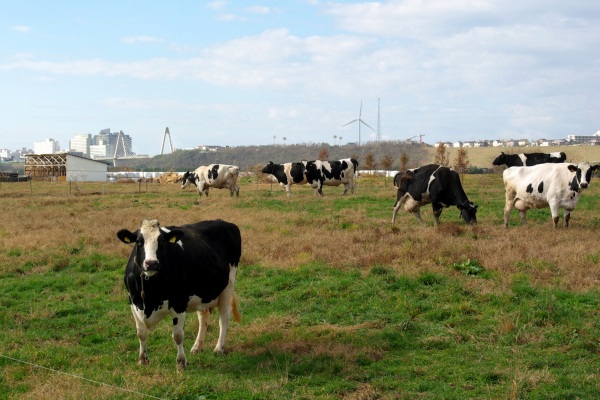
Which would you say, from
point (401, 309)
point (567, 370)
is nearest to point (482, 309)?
point (401, 309)

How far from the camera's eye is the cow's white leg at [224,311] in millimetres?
8711

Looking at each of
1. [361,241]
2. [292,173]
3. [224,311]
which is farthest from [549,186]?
[292,173]

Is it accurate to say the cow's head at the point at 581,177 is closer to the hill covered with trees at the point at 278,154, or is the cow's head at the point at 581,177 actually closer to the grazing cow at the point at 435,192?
the grazing cow at the point at 435,192

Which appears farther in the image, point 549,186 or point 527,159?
point 527,159

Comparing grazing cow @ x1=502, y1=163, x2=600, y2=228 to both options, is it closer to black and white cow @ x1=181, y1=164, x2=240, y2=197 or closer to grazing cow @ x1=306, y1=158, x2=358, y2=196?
grazing cow @ x1=306, y1=158, x2=358, y2=196

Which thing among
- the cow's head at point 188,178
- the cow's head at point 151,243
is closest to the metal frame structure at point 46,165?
the cow's head at point 188,178

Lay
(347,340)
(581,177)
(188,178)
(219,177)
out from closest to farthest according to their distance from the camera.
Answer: (347,340), (581,177), (219,177), (188,178)

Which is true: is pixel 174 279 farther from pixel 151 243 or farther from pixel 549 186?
pixel 549 186

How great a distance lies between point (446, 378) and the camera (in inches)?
290

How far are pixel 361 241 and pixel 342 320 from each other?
618 cm

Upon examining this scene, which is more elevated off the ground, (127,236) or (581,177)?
(581,177)

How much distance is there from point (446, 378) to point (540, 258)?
6549 mm

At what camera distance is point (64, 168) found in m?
83.0

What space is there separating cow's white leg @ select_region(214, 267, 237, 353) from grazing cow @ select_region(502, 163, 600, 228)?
40.6ft
